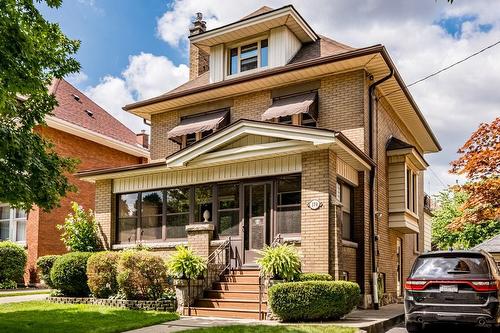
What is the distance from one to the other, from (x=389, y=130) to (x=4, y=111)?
42.1 ft

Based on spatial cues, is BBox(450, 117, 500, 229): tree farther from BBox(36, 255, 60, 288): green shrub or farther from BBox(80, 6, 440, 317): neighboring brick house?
BBox(36, 255, 60, 288): green shrub

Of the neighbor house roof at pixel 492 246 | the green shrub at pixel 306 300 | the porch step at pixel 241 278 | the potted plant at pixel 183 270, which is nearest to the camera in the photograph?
the green shrub at pixel 306 300

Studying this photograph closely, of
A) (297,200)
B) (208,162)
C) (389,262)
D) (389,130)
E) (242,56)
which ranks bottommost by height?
(389,262)

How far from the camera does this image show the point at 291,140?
44.6 feet

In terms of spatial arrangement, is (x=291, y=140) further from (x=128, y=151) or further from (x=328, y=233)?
(x=128, y=151)

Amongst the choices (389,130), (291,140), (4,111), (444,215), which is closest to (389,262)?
(389,130)

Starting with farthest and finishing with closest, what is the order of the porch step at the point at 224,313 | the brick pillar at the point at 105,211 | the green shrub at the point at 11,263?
1. the green shrub at the point at 11,263
2. the brick pillar at the point at 105,211
3. the porch step at the point at 224,313

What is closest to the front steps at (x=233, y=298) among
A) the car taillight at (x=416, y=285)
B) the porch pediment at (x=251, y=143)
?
the porch pediment at (x=251, y=143)

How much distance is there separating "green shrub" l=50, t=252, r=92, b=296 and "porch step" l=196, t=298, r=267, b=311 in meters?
3.93

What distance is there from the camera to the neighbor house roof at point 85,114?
81.5 ft

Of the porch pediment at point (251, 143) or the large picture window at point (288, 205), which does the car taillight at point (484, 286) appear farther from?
the large picture window at point (288, 205)

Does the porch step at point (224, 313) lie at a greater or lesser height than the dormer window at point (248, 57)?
lesser

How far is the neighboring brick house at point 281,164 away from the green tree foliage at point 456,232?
2931 centimetres

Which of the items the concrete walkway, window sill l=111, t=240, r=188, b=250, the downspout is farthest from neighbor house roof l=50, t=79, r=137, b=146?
the concrete walkway
